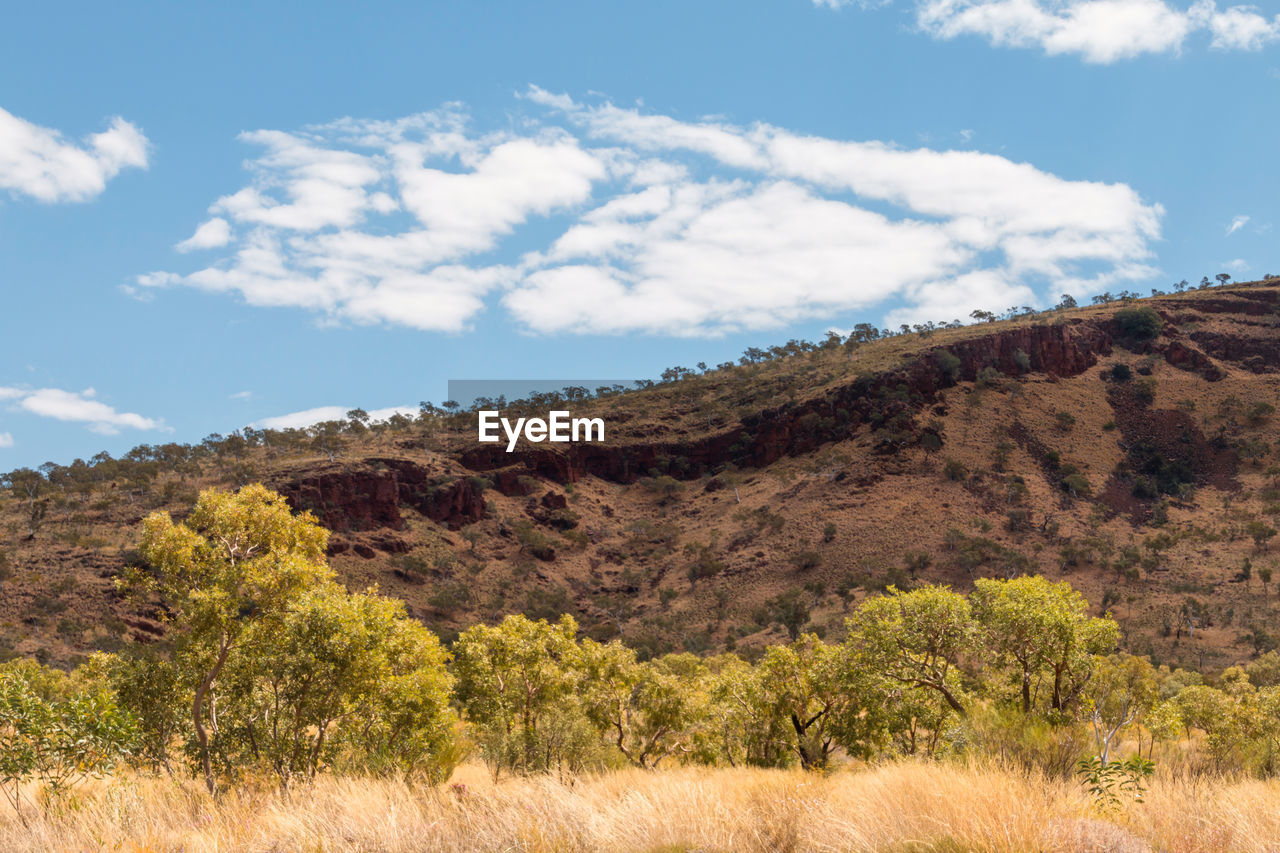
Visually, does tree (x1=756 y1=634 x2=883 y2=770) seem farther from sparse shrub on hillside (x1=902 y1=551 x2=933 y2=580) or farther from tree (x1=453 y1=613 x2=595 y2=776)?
sparse shrub on hillside (x1=902 y1=551 x2=933 y2=580)

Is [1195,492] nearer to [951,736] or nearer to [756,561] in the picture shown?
[756,561]

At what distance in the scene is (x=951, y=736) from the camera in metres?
14.1

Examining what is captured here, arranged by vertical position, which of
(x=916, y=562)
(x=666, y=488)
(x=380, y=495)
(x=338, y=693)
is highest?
(x=380, y=495)

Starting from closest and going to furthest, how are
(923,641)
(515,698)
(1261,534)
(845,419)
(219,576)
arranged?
1. (219,576)
2. (923,641)
3. (515,698)
4. (1261,534)
5. (845,419)

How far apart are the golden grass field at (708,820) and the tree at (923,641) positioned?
7253mm

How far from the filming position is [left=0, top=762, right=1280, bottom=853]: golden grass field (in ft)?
22.3

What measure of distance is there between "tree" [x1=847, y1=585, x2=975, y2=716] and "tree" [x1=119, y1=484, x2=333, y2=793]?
11306 millimetres

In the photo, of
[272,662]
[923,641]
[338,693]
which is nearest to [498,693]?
[338,693]

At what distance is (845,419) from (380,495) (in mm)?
53238

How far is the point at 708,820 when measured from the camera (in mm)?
7625

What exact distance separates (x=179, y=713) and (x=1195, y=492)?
3615 inches

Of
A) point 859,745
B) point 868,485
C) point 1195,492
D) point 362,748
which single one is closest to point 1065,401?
point 1195,492

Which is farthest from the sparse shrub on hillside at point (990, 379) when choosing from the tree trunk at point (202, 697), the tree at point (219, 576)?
the tree trunk at point (202, 697)

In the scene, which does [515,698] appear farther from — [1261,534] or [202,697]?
[1261,534]
